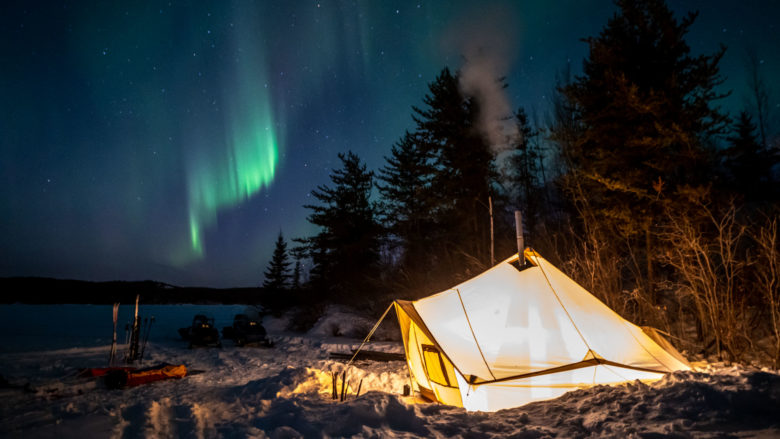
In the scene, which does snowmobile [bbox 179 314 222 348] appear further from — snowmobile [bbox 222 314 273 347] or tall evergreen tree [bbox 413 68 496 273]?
tall evergreen tree [bbox 413 68 496 273]

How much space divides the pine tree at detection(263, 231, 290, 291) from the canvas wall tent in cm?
2753

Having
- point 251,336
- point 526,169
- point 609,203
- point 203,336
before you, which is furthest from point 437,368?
point 526,169

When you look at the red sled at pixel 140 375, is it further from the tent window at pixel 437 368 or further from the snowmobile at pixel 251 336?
the tent window at pixel 437 368

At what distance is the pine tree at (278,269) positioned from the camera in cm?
3176

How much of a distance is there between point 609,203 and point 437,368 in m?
8.62

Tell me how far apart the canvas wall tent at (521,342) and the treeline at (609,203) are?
220 cm

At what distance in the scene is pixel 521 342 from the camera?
545 centimetres

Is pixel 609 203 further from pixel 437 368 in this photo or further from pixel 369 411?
pixel 369 411

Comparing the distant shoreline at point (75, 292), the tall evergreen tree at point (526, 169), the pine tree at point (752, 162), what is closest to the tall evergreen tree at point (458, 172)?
the tall evergreen tree at point (526, 169)

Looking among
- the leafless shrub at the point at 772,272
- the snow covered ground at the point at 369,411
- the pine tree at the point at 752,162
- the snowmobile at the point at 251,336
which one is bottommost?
the snowmobile at the point at 251,336

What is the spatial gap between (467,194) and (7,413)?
1574 centimetres

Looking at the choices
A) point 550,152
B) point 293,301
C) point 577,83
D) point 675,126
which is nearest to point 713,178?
point 675,126

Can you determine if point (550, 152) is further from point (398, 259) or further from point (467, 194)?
point (398, 259)

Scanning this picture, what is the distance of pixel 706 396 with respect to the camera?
10.6ft
